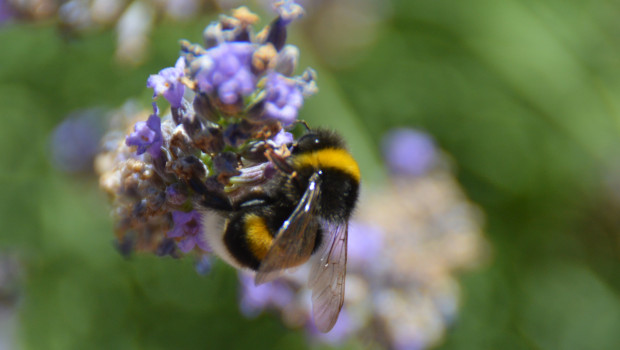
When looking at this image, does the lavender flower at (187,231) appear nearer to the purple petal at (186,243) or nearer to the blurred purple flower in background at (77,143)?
the purple petal at (186,243)

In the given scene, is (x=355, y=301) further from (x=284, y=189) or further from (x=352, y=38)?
(x=352, y=38)

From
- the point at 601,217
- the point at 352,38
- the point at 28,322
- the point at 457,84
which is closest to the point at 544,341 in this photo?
the point at 601,217

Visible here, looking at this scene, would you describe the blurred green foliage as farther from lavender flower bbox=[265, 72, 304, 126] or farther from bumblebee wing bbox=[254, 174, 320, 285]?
lavender flower bbox=[265, 72, 304, 126]

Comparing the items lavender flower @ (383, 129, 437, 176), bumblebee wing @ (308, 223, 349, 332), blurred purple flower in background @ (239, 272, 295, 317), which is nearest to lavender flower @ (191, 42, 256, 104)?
bumblebee wing @ (308, 223, 349, 332)

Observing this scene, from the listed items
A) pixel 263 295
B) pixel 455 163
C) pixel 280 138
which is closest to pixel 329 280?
pixel 280 138

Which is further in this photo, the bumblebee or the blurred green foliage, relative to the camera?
the blurred green foliage
